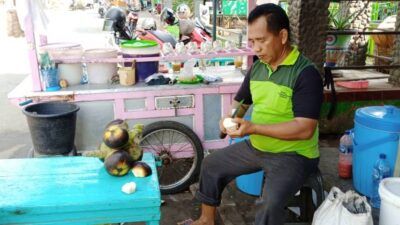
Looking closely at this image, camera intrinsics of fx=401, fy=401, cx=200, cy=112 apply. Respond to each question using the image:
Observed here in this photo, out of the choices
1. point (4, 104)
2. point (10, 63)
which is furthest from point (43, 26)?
point (10, 63)

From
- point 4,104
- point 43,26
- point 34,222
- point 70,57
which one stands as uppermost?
point 43,26

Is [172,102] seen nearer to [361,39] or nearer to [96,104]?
[96,104]

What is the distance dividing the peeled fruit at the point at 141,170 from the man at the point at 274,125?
0.50 meters

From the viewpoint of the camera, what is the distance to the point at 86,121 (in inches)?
135

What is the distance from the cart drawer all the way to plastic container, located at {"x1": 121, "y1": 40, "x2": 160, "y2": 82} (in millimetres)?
325

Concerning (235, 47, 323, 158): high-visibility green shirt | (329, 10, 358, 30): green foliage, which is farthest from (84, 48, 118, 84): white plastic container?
(329, 10, 358, 30): green foliage

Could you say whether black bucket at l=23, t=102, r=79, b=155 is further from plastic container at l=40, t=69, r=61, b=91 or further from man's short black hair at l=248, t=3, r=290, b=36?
man's short black hair at l=248, t=3, r=290, b=36

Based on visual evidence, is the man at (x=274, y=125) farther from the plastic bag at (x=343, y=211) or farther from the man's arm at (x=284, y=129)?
the plastic bag at (x=343, y=211)

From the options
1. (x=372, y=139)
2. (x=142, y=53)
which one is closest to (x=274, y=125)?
(x=372, y=139)

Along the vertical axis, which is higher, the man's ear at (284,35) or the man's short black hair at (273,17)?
the man's short black hair at (273,17)

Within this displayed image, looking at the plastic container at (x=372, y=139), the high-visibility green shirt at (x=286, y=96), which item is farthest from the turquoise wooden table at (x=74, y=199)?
the plastic container at (x=372, y=139)

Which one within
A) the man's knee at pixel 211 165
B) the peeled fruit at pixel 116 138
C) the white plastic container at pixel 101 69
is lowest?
the man's knee at pixel 211 165

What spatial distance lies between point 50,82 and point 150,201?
1874mm

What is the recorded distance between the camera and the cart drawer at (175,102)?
3.50 meters
